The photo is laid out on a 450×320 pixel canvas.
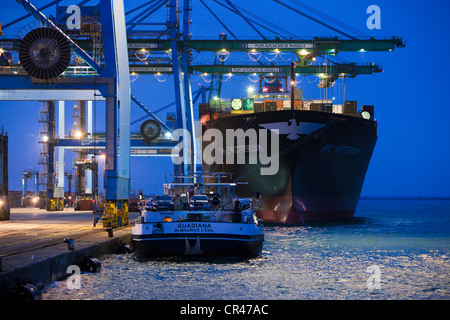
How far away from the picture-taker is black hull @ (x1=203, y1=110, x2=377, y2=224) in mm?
34094

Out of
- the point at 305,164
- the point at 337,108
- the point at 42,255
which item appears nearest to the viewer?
the point at 42,255

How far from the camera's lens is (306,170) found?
34.4 metres

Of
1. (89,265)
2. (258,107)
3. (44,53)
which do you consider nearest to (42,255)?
(89,265)

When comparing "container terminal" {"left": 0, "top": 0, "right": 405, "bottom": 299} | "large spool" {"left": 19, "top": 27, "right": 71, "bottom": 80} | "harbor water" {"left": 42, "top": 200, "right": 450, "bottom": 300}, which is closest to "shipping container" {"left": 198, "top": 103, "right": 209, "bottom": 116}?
"container terminal" {"left": 0, "top": 0, "right": 405, "bottom": 299}

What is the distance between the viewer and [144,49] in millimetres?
39781

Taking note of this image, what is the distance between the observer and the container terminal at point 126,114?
66.0ft

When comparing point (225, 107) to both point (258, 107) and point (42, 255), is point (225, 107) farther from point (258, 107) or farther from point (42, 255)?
point (42, 255)

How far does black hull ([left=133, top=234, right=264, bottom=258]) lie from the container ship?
1727 centimetres

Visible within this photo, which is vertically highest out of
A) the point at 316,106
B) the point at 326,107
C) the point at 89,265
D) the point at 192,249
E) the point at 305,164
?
the point at 316,106

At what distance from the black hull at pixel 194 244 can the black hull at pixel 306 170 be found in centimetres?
1730

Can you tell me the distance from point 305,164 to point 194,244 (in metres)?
19.1

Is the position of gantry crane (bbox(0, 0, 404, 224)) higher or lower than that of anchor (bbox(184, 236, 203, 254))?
higher

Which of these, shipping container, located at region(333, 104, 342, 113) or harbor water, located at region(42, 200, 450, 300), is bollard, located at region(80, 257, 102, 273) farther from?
shipping container, located at region(333, 104, 342, 113)
